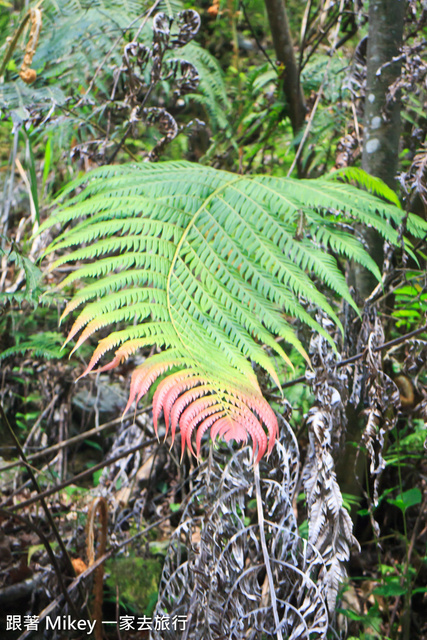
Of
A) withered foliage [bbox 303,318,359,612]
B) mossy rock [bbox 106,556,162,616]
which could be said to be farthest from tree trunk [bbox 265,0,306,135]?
mossy rock [bbox 106,556,162,616]

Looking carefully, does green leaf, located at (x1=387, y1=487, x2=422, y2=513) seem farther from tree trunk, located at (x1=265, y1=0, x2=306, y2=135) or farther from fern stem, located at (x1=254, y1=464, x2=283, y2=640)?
tree trunk, located at (x1=265, y1=0, x2=306, y2=135)

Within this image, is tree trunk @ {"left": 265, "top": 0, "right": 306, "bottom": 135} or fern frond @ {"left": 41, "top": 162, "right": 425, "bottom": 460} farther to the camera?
tree trunk @ {"left": 265, "top": 0, "right": 306, "bottom": 135}

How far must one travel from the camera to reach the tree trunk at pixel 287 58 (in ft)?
7.35

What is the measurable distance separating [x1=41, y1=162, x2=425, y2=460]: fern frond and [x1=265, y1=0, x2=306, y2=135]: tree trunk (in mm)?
1014

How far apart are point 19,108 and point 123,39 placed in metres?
0.90

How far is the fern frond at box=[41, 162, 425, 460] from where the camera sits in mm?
878

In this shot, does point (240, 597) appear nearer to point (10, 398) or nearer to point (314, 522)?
point (314, 522)

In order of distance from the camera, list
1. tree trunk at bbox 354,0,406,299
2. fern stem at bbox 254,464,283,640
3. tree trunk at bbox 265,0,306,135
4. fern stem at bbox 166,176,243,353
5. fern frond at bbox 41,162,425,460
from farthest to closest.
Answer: tree trunk at bbox 265,0,306,135 → tree trunk at bbox 354,0,406,299 → fern stem at bbox 254,464,283,640 → fern stem at bbox 166,176,243,353 → fern frond at bbox 41,162,425,460

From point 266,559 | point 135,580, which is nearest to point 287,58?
point 266,559

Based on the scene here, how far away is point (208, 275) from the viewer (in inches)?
45.9

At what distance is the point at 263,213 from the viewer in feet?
4.34

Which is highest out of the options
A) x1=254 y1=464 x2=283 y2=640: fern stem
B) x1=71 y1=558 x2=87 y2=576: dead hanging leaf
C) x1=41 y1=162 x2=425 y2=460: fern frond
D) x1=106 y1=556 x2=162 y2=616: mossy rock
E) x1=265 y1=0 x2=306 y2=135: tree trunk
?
x1=265 y1=0 x2=306 y2=135: tree trunk

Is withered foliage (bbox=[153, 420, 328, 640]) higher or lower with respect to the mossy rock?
higher

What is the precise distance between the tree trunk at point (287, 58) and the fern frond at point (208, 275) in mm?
1014
